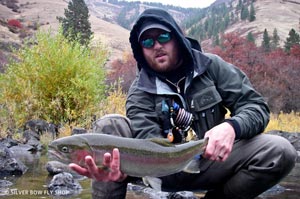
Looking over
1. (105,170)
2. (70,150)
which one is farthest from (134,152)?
(70,150)

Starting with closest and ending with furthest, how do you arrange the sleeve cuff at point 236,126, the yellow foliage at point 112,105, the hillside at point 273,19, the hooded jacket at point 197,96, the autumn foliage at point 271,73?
1. the sleeve cuff at point 236,126
2. the hooded jacket at point 197,96
3. the yellow foliage at point 112,105
4. the autumn foliage at point 271,73
5. the hillside at point 273,19

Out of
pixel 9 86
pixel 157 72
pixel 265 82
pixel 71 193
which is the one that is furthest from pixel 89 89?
pixel 265 82

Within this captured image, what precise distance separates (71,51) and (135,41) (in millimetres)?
6080

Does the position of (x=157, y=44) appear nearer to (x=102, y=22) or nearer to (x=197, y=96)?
(x=197, y=96)

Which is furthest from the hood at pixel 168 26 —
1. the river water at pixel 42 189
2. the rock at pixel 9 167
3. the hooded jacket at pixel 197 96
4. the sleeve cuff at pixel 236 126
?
the rock at pixel 9 167

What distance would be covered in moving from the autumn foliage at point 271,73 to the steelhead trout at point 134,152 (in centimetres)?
2196

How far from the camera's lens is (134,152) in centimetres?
253

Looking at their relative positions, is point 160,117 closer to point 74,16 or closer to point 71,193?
point 71,193

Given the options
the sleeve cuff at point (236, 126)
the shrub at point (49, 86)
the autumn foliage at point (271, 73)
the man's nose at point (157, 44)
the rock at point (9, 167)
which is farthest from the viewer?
the autumn foliage at point (271, 73)

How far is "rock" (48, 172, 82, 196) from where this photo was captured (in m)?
4.25

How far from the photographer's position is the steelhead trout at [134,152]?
2.36 meters

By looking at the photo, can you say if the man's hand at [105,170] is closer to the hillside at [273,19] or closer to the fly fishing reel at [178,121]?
the fly fishing reel at [178,121]

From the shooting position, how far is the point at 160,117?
11.0ft

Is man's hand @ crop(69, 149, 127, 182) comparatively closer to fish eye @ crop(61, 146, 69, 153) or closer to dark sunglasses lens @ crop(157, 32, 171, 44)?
fish eye @ crop(61, 146, 69, 153)
